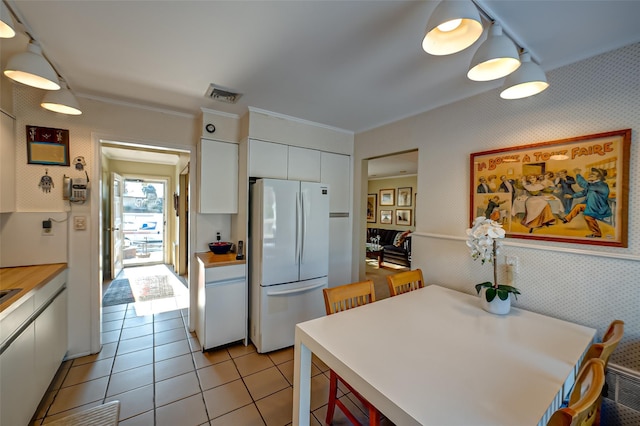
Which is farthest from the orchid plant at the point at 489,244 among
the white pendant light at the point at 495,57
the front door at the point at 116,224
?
the front door at the point at 116,224

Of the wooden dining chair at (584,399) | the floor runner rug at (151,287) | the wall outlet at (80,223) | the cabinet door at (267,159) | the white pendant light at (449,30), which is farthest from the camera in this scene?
the floor runner rug at (151,287)

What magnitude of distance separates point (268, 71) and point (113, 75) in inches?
49.2

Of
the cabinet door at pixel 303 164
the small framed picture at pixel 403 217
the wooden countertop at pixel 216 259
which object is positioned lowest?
the wooden countertop at pixel 216 259

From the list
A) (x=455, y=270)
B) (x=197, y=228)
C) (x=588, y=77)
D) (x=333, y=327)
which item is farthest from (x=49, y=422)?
(x=588, y=77)

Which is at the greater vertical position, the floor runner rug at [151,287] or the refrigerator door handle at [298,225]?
the refrigerator door handle at [298,225]

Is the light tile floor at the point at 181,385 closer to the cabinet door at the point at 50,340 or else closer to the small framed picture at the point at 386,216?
the cabinet door at the point at 50,340

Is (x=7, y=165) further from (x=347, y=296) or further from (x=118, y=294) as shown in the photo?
(x=347, y=296)

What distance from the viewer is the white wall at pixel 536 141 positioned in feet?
4.89

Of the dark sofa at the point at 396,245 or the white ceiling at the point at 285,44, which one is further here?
the dark sofa at the point at 396,245

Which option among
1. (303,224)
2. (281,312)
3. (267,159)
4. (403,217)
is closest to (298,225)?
(303,224)

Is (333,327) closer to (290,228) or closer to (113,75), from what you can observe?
(290,228)

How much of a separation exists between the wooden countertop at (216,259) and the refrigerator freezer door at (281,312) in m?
0.42

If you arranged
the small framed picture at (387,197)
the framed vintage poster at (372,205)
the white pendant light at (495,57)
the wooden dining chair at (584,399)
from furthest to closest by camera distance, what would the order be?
the framed vintage poster at (372,205) → the small framed picture at (387,197) → the white pendant light at (495,57) → the wooden dining chair at (584,399)

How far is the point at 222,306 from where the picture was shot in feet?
8.38
